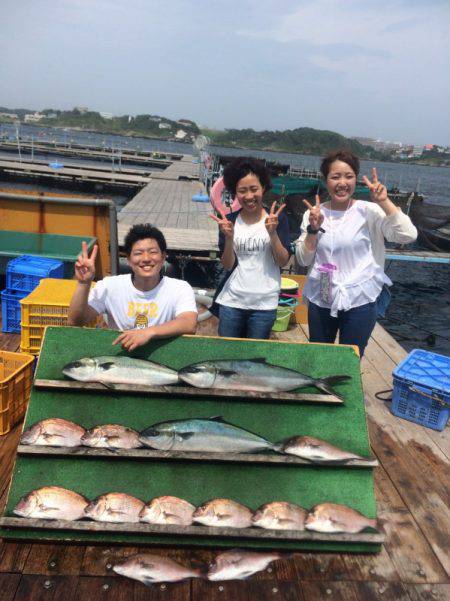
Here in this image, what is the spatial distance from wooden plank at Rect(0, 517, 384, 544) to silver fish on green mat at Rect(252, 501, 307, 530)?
3cm

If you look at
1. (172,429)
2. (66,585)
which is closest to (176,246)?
(172,429)

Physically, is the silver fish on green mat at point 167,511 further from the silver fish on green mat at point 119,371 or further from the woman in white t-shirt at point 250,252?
the woman in white t-shirt at point 250,252

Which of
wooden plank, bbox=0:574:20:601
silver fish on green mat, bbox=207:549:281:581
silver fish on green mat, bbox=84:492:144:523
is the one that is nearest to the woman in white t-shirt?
silver fish on green mat, bbox=84:492:144:523

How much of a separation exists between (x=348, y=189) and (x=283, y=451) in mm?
2023

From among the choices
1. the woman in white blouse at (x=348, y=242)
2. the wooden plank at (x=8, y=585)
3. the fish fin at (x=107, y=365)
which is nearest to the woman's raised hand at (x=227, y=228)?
the woman in white blouse at (x=348, y=242)

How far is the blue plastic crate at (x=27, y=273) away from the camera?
5863mm

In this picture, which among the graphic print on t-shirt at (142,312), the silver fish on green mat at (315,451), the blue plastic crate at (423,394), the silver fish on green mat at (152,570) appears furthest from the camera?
the blue plastic crate at (423,394)

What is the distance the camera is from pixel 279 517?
2764 millimetres

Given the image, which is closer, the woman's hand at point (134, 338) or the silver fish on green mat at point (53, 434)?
the silver fish on green mat at point (53, 434)

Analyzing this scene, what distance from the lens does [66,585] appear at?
7.97 ft

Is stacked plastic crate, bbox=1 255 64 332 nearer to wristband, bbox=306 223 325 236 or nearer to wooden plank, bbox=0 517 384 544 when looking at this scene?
wooden plank, bbox=0 517 384 544

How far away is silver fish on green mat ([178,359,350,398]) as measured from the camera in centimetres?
316

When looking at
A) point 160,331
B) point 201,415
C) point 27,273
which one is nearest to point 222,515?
point 201,415

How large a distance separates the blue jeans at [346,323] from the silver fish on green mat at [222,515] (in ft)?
5.39
